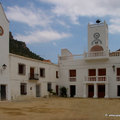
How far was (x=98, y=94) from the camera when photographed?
2670 cm

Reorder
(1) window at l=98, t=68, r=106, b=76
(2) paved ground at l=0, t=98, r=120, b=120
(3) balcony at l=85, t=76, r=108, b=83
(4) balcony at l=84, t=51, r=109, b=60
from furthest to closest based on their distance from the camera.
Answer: (1) window at l=98, t=68, r=106, b=76 < (4) balcony at l=84, t=51, r=109, b=60 < (3) balcony at l=85, t=76, r=108, b=83 < (2) paved ground at l=0, t=98, r=120, b=120

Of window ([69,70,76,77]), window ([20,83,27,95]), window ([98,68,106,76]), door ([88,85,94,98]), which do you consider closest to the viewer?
window ([20,83,27,95])

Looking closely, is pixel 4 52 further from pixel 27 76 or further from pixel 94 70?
pixel 94 70

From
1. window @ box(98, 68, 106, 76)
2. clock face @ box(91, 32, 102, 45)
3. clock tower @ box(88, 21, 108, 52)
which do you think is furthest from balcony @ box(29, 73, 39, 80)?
clock face @ box(91, 32, 102, 45)

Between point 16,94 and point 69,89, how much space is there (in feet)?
26.8

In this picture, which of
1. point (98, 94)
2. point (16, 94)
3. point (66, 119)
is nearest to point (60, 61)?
point (98, 94)

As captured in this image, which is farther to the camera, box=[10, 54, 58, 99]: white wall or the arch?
the arch

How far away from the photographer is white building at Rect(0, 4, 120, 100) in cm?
2130

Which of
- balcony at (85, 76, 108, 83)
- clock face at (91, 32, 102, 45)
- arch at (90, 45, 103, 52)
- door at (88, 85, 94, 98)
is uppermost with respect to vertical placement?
clock face at (91, 32, 102, 45)

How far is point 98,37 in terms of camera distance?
28.4 m

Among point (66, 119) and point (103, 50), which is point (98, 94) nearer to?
point (103, 50)

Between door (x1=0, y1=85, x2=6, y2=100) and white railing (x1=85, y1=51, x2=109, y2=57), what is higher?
white railing (x1=85, y1=51, x2=109, y2=57)

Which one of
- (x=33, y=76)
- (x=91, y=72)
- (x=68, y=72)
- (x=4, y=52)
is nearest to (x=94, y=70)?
(x=91, y=72)

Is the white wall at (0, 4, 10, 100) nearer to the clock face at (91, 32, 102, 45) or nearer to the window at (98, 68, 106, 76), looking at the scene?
the window at (98, 68, 106, 76)
